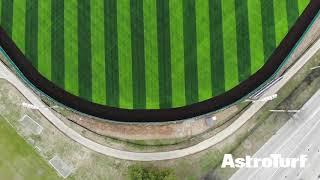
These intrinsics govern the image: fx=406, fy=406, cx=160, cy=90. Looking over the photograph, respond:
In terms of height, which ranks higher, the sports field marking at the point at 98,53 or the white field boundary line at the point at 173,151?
the sports field marking at the point at 98,53

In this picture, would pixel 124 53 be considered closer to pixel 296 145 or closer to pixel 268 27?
pixel 268 27

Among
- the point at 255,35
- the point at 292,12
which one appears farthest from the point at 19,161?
the point at 292,12

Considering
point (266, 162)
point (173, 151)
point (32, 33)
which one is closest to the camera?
point (32, 33)

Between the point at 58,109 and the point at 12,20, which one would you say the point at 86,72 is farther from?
the point at 12,20

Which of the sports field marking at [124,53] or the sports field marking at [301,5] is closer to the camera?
the sports field marking at [124,53]

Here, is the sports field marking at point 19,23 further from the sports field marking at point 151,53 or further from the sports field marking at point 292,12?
the sports field marking at point 292,12

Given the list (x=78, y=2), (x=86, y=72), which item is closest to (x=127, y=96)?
(x=86, y=72)

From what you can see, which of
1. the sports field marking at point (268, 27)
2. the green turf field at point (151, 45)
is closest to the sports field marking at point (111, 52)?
the green turf field at point (151, 45)

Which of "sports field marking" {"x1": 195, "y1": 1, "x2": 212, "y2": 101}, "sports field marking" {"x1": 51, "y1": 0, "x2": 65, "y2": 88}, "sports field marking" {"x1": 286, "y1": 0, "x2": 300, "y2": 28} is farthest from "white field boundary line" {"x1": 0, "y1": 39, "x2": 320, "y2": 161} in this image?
"sports field marking" {"x1": 195, "y1": 1, "x2": 212, "y2": 101}
